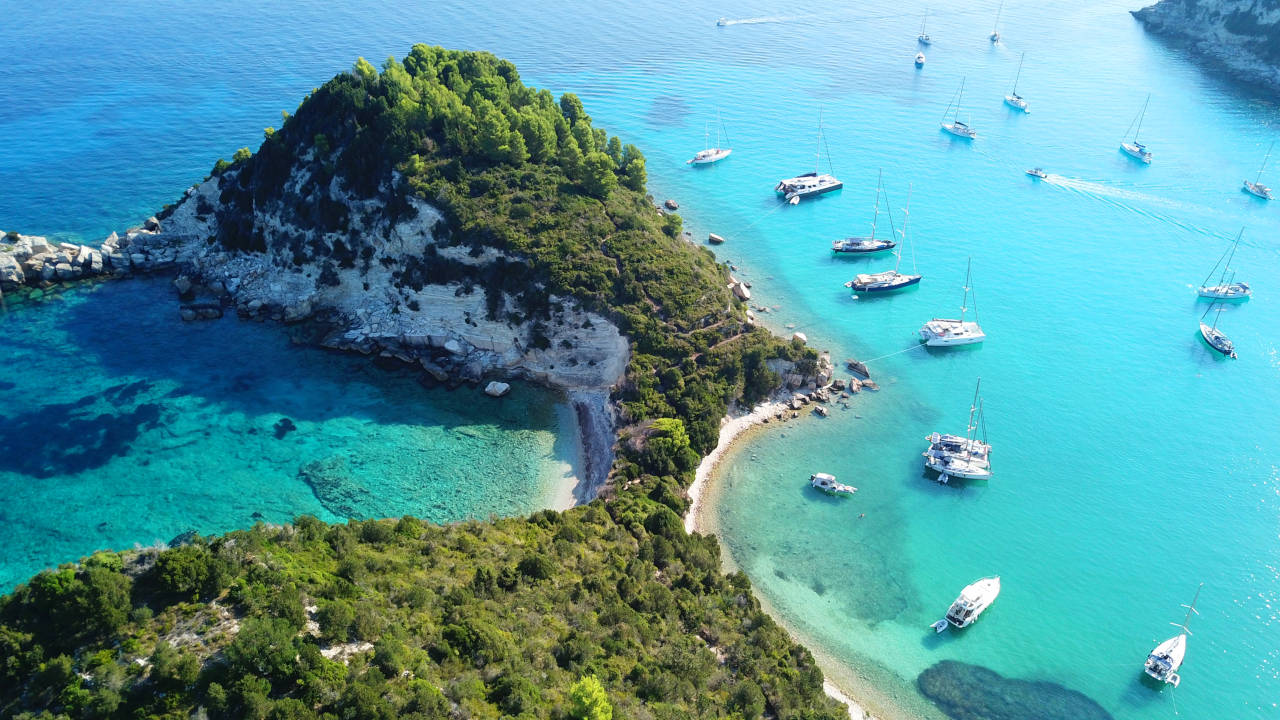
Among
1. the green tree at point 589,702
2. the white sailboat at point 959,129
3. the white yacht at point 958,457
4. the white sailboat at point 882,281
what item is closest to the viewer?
the green tree at point 589,702

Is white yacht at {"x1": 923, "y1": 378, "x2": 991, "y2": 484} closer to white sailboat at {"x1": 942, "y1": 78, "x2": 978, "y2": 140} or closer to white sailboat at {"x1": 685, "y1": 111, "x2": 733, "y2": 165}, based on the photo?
white sailboat at {"x1": 685, "y1": 111, "x2": 733, "y2": 165}

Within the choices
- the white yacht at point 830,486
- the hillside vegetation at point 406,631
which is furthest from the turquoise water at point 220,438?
the white yacht at point 830,486

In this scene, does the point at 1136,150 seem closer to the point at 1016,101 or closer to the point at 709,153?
the point at 1016,101

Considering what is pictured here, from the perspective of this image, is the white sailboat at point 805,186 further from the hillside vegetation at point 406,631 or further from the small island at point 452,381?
the hillside vegetation at point 406,631

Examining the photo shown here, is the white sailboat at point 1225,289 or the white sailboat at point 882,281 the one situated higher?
the white sailboat at point 1225,289

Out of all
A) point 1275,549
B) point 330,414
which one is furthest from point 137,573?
point 1275,549

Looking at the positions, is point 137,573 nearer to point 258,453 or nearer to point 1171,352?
point 258,453
